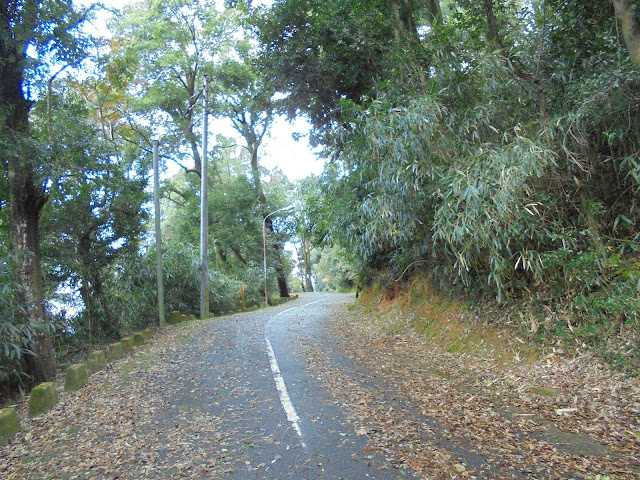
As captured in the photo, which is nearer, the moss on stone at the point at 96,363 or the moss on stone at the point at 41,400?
the moss on stone at the point at 41,400

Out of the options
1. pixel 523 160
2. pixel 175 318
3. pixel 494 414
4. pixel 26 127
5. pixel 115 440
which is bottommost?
pixel 494 414

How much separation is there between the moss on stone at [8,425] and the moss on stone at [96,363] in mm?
2858

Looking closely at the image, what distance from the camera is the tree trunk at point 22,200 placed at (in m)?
8.79

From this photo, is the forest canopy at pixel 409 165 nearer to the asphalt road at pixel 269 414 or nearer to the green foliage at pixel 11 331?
the green foliage at pixel 11 331

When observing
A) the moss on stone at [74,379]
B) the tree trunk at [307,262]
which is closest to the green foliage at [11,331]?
the moss on stone at [74,379]

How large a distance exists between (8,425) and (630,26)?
32.1ft

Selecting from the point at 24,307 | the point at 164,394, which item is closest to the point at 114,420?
the point at 164,394

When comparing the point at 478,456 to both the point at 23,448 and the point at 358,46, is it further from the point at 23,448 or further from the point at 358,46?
the point at 358,46

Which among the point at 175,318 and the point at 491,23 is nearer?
the point at 491,23

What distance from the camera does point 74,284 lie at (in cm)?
1366

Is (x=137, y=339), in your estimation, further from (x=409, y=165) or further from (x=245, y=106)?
(x=245, y=106)

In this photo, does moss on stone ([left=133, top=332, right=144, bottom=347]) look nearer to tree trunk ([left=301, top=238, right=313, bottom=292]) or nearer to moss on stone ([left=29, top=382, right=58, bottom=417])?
moss on stone ([left=29, top=382, right=58, bottom=417])

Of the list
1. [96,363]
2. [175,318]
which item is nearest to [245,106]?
[175,318]

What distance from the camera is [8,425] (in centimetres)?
570
